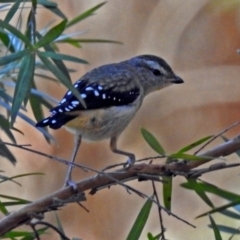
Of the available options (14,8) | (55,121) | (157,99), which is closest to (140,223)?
(55,121)

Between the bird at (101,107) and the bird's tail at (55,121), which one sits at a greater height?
the bird at (101,107)

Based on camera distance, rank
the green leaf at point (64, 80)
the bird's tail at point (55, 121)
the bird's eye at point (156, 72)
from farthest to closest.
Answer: the bird's eye at point (156, 72), the bird's tail at point (55, 121), the green leaf at point (64, 80)

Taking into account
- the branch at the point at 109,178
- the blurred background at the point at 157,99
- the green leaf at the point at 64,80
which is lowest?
the branch at the point at 109,178

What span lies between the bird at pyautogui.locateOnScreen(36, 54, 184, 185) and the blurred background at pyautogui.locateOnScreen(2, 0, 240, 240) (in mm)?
720

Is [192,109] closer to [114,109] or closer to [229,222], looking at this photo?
[229,222]

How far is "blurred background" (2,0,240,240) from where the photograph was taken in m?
1.67

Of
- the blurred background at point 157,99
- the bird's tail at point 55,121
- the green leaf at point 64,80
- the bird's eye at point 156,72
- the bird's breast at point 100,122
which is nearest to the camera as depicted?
the green leaf at point 64,80

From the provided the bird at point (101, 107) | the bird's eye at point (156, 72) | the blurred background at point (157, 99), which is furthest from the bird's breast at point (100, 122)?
the blurred background at point (157, 99)

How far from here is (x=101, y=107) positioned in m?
0.82

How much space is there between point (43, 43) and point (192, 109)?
120 cm

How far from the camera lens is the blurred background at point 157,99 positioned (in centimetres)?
167

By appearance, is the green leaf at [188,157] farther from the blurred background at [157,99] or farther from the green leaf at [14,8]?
the blurred background at [157,99]

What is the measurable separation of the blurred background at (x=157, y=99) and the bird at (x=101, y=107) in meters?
0.72

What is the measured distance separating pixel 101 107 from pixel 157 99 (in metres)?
0.90
